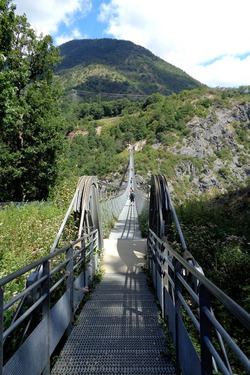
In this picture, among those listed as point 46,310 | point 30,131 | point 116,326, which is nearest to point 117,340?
point 116,326

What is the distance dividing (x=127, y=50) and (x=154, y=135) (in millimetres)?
83398

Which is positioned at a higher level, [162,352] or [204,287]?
[204,287]

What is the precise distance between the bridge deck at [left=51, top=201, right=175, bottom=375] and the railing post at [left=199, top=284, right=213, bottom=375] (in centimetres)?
88

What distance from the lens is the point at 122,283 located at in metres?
4.77

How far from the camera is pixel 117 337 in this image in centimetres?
275

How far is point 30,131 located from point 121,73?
105 metres

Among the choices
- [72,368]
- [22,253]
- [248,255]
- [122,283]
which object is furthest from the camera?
[22,253]

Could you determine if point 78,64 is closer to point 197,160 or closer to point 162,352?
point 197,160

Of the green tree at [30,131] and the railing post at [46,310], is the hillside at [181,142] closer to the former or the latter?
the green tree at [30,131]

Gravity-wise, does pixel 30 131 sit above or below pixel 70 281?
above

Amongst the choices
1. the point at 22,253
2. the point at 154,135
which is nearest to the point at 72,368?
the point at 22,253

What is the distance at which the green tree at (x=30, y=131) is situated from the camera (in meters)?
14.0

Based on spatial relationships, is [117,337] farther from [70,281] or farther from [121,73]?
[121,73]

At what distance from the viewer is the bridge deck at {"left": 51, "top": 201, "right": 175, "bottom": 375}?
2.26 m
